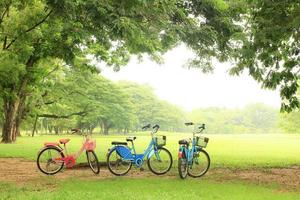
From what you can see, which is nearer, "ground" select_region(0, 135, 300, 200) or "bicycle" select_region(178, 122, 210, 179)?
"ground" select_region(0, 135, 300, 200)

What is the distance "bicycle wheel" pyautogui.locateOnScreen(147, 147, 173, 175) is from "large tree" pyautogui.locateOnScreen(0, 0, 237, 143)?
9.74 ft

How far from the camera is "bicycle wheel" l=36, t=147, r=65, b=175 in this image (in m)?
11.4

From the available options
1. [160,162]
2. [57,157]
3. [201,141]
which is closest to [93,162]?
[57,157]

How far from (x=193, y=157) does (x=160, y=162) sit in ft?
3.42

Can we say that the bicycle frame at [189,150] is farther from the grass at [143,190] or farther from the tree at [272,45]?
the tree at [272,45]

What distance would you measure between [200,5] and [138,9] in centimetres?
321

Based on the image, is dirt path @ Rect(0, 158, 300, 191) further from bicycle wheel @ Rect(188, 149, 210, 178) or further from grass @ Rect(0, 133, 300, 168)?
grass @ Rect(0, 133, 300, 168)

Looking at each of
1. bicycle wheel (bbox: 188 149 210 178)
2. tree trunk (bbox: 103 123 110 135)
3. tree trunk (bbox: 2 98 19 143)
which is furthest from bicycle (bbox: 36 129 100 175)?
tree trunk (bbox: 103 123 110 135)

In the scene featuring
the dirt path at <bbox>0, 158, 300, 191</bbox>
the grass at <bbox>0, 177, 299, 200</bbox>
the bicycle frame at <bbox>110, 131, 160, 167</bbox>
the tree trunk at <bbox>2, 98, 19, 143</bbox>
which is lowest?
the grass at <bbox>0, 177, 299, 200</bbox>

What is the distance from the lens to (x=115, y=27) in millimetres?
9383

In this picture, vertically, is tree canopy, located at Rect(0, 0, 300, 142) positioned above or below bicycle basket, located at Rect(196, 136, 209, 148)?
above

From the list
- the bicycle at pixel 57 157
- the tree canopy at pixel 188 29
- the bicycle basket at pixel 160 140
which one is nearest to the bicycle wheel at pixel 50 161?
the bicycle at pixel 57 157

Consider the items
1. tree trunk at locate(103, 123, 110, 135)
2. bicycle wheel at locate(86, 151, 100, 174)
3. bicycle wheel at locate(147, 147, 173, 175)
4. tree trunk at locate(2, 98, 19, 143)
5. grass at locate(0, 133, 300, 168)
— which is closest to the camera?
bicycle wheel at locate(147, 147, 173, 175)

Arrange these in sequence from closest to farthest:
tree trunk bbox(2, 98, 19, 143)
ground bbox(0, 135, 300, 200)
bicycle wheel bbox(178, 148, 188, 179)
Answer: ground bbox(0, 135, 300, 200) < bicycle wheel bbox(178, 148, 188, 179) < tree trunk bbox(2, 98, 19, 143)
